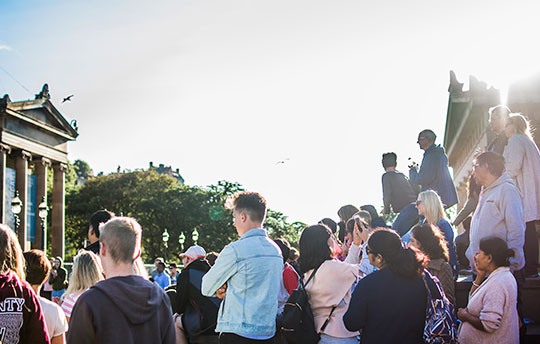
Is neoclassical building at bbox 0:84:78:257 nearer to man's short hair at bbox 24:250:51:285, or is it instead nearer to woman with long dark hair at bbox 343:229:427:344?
man's short hair at bbox 24:250:51:285

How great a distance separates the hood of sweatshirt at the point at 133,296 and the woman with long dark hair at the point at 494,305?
11.1 feet

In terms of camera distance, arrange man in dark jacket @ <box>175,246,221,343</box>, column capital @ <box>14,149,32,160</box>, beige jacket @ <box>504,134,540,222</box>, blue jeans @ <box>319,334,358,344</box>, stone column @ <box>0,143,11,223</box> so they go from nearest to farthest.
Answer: blue jeans @ <box>319,334,358,344</box> < man in dark jacket @ <box>175,246,221,343</box> < beige jacket @ <box>504,134,540,222</box> < stone column @ <box>0,143,11,223</box> < column capital @ <box>14,149,32,160</box>

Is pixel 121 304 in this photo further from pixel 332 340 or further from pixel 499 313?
pixel 499 313

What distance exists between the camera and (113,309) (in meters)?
3.58

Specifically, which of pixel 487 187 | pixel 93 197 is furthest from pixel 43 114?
pixel 487 187

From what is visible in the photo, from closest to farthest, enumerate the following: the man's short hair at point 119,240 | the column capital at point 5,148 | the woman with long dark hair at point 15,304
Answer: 1. the man's short hair at point 119,240
2. the woman with long dark hair at point 15,304
3. the column capital at point 5,148

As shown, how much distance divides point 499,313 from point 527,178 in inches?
89.5

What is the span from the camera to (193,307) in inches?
261

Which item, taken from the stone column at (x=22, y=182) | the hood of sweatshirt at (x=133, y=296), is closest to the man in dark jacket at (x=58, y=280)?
the hood of sweatshirt at (x=133, y=296)

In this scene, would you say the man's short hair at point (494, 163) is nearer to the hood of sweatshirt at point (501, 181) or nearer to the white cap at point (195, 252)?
the hood of sweatshirt at point (501, 181)

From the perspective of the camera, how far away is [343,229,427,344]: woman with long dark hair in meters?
4.81

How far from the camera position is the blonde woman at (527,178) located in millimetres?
6926

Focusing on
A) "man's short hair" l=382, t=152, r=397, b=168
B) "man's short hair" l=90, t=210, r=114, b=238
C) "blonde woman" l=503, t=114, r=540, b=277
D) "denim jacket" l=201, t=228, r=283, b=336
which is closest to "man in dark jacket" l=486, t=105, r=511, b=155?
"blonde woman" l=503, t=114, r=540, b=277

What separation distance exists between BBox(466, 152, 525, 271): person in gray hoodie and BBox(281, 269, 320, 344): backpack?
2298 mm
